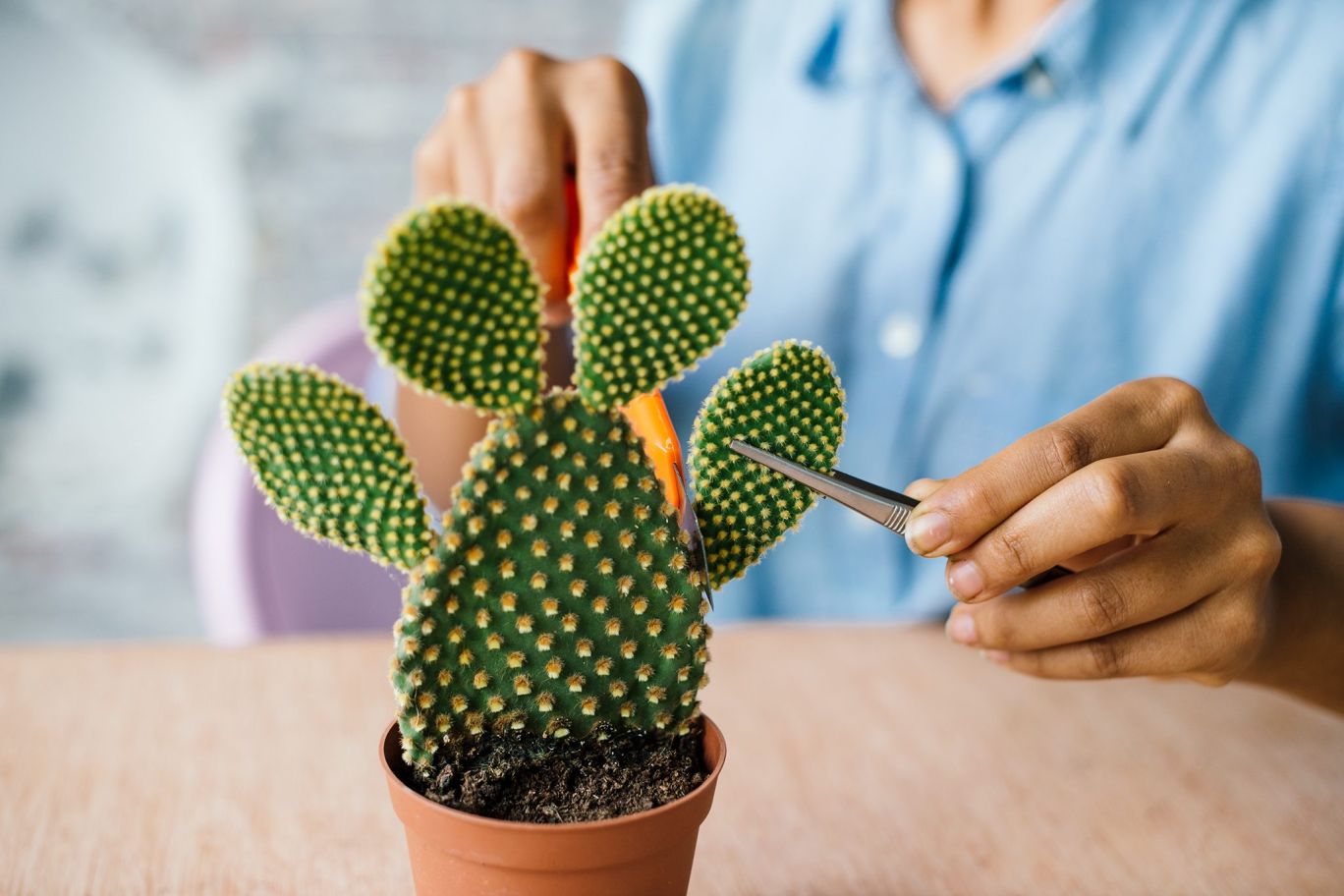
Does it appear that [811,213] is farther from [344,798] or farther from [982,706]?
[344,798]

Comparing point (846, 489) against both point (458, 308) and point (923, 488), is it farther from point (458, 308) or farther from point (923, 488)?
point (458, 308)

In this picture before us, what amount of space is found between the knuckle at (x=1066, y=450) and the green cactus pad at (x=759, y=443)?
124mm

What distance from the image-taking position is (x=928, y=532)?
23.1 inches

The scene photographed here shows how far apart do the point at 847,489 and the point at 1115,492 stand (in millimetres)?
146

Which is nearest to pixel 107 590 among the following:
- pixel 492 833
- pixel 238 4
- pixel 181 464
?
pixel 181 464

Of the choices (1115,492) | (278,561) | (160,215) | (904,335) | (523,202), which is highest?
(523,202)

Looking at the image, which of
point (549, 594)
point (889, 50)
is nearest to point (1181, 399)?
point (549, 594)

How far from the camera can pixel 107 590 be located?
2.45 meters

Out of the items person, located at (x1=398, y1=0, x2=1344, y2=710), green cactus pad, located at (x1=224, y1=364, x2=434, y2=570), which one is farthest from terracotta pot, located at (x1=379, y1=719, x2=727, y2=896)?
person, located at (x1=398, y1=0, x2=1344, y2=710)

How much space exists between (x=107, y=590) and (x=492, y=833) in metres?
2.29

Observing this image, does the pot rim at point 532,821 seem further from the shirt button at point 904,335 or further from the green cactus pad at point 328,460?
the shirt button at point 904,335

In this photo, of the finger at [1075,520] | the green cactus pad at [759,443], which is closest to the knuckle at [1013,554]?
the finger at [1075,520]

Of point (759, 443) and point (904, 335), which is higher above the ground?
point (759, 443)

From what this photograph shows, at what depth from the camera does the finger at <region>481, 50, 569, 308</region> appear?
0.77 meters
